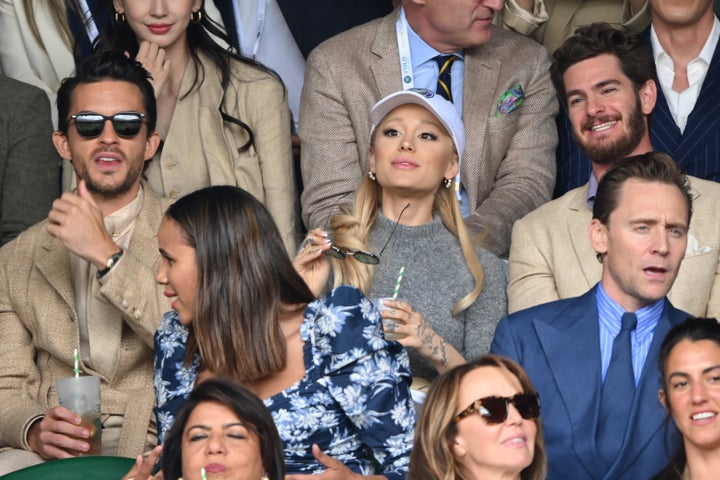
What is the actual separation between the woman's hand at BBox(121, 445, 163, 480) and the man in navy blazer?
1.15 m

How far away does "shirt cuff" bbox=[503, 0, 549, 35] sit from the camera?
6.60 m

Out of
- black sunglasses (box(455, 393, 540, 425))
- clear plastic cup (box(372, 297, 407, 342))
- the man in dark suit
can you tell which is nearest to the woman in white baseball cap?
clear plastic cup (box(372, 297, 407, 342))

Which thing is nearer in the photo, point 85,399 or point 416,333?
point 85,399

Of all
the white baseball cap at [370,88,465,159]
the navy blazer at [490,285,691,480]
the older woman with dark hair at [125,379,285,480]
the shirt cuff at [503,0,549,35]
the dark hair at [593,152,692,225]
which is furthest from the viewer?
the shirt cuff at [503,0,549,35]

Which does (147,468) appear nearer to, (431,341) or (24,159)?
(431,341)

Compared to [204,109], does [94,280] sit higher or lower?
lower

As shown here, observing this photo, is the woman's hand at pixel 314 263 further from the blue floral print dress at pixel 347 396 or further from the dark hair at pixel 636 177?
the dark hair at pixel 636 177

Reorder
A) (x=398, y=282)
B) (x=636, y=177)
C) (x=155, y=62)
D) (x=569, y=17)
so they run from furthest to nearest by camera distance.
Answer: (x=569, y=17), (x=155, y=62), (x=636, y=177), (x=398, y=282)

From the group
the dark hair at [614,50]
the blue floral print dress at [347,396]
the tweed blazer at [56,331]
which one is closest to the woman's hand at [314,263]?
the tweed blazer at [56,331]

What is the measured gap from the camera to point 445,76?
20.6 feet

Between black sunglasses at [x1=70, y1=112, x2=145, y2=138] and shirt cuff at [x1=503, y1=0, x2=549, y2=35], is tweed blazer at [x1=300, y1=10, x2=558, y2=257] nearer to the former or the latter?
shirt cuff at [x1=503, y1=0, x2=549, y2=35]

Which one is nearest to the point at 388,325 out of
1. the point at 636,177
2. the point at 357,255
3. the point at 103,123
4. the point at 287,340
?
the point at 357,255

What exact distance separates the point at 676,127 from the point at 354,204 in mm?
1304

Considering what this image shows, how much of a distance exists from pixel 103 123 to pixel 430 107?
109 centimetres
